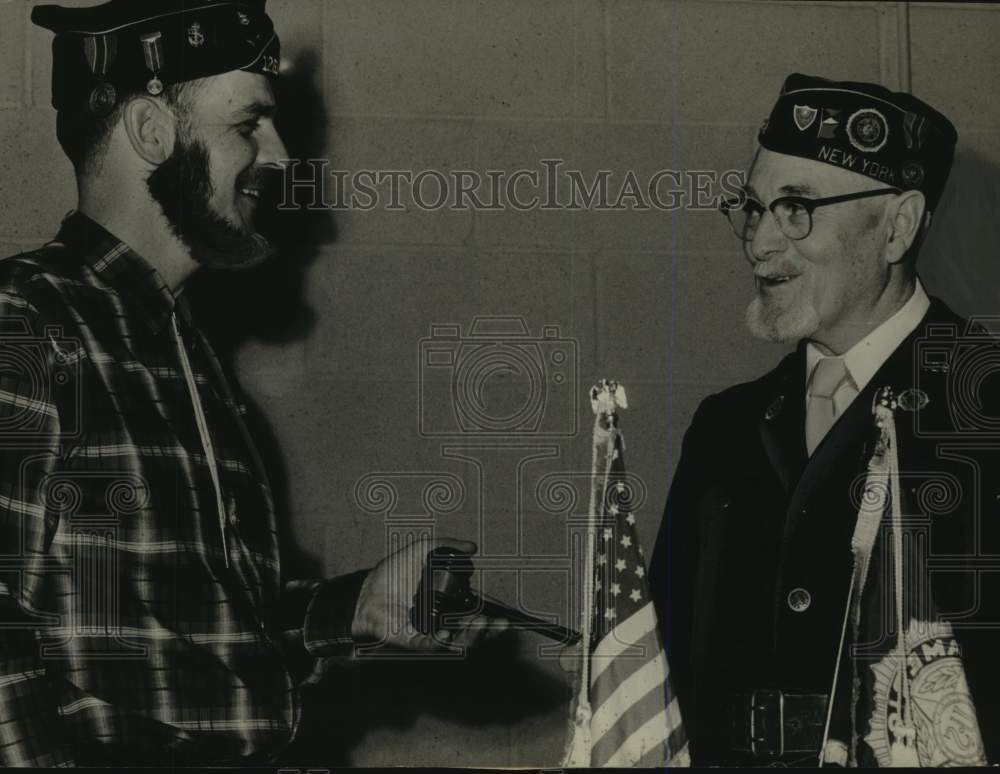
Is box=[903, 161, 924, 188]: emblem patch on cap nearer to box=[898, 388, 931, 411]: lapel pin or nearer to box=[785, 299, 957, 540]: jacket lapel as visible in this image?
box=[785, 299, 957, 540]: jacket lapel

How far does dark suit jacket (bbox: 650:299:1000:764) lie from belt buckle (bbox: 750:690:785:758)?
3 cm

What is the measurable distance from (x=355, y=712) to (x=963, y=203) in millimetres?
2167

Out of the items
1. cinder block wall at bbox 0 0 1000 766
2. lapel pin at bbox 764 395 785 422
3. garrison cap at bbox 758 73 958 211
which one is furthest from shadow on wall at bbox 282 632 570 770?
garrison cap at bbox 758 73 958 211

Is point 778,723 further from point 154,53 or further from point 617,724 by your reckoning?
point 154,53

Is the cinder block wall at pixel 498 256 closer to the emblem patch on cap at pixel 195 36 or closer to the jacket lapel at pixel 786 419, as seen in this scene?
the jacket lapel at pixel 786 419

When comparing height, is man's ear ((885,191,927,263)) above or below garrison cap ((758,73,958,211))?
below

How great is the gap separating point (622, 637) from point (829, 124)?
1.50 m

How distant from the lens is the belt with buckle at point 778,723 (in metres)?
4.07

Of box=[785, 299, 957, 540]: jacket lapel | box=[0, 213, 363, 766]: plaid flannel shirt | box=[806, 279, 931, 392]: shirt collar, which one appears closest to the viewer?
box=[0, 213, 363, 766]: plaid flannel shirt

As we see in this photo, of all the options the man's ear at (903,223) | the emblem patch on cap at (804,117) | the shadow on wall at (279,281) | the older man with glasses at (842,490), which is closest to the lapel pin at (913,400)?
the older man with glasses at (842,490)

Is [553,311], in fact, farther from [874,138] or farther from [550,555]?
[874,138]

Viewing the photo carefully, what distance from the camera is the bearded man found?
394 centimetres

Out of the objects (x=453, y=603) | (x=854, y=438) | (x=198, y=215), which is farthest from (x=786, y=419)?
(x=198, y=215)

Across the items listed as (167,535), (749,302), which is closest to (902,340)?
(749,302)
